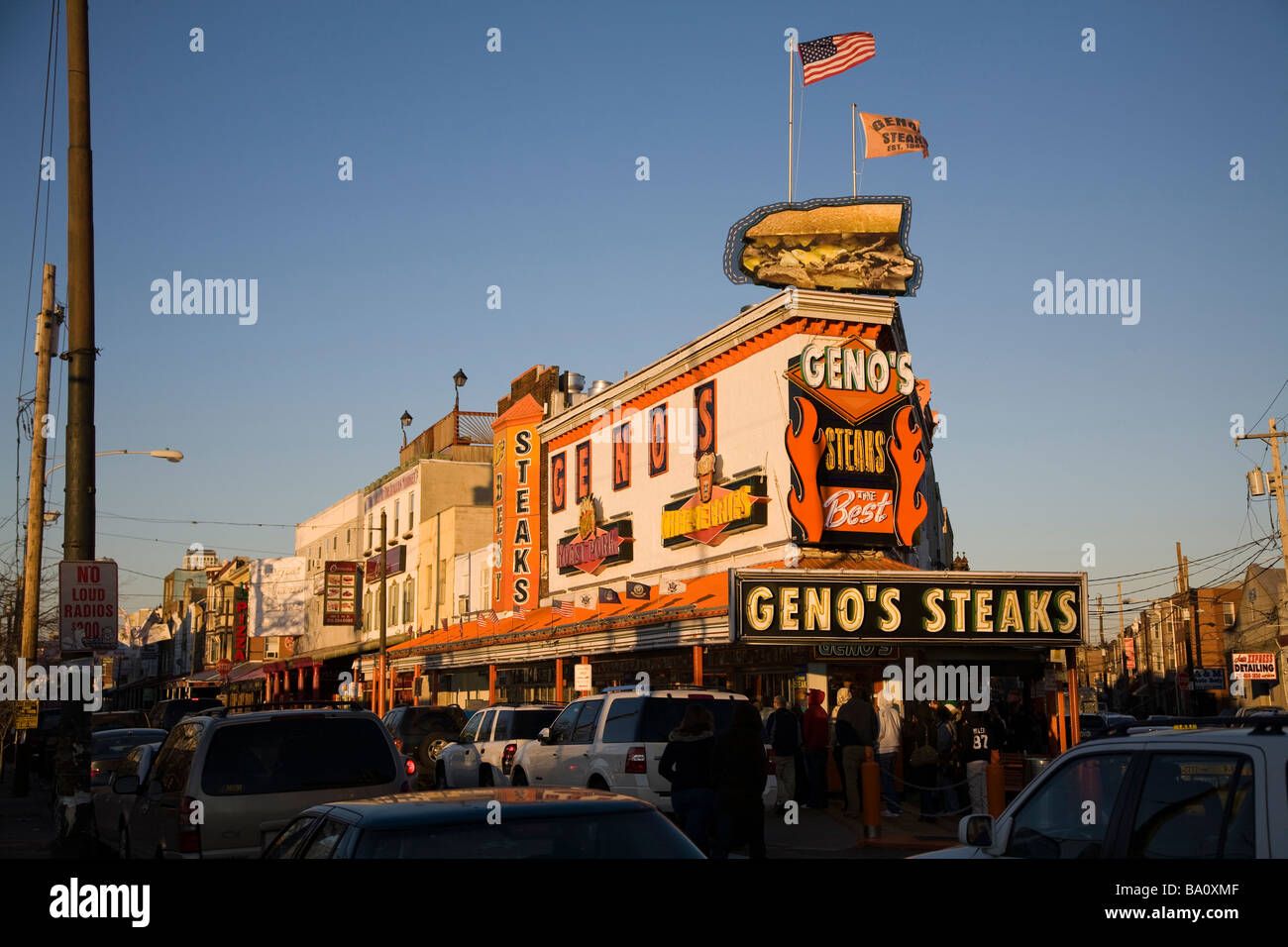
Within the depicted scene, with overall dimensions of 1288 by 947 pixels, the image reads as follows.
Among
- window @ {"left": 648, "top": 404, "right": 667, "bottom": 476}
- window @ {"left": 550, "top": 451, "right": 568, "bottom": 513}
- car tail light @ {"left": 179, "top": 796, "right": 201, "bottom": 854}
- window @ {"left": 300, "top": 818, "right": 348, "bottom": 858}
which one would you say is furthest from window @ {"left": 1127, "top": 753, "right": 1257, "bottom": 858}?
window @ {"left": 550, "top": 451, "right": 568, "bottom": 513}

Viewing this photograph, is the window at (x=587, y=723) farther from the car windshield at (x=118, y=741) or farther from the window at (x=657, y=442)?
the window at (x=657, y=442)

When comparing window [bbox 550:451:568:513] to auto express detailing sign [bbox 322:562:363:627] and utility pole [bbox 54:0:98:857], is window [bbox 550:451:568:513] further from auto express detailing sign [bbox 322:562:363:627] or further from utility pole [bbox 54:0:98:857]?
utility pole [bbox 54:0:98:857]

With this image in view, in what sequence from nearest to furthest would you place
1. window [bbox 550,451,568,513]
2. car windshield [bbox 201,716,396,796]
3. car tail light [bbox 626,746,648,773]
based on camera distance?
1. car windshield [bbox 201,716,396,796]
2. car tail light [bbox 626,746,648,773]
3. window [bbox 550,451,568,513]

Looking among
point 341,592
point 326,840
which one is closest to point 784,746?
point 326,840

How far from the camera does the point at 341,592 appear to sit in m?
58.1

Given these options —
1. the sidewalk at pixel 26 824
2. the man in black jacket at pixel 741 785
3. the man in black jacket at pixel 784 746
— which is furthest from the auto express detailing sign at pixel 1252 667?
the sidewalk at pixel 26 824

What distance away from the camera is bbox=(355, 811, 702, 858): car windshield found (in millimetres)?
5199

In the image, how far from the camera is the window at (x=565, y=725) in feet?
58.3

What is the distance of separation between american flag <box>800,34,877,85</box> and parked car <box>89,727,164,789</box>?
21064mm

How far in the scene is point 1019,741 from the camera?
995 inches

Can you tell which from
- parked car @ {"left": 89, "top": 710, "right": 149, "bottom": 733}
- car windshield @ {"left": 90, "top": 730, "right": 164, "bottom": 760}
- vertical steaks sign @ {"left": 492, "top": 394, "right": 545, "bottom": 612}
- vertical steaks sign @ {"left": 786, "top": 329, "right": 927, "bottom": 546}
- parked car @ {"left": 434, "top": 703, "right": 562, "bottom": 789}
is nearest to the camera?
parked car @ {"left": 434, "top": 703, "right": 562, "bottom": 789}

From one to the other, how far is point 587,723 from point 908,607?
9.29m

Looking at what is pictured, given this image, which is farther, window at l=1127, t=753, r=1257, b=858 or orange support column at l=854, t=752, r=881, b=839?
orange support column at l=854, t=752, r=881, b=839
